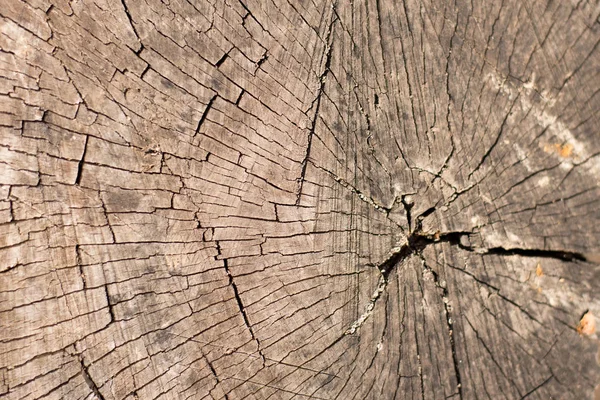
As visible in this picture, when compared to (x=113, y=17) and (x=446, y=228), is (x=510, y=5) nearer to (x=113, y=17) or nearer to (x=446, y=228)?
(x=446, y=228)

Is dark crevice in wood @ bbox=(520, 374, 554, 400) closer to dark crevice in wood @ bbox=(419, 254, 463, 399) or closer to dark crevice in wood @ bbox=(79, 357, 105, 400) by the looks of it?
dark crevice in wood @ bbox=(419, 254, 463, 399)

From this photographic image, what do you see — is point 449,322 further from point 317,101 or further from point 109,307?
point 109,307

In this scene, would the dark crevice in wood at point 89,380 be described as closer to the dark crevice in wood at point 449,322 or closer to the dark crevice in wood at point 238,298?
the dark crevice in wood at point 238,298

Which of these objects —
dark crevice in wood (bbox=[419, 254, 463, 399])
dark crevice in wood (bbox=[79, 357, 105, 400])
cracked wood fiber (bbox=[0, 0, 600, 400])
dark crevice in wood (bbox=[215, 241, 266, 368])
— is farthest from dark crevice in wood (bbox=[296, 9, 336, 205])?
dark crevice in wood (bbox=[79, 357, 105, 400])

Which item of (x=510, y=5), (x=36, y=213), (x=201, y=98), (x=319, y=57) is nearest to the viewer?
(x=36, y=213)

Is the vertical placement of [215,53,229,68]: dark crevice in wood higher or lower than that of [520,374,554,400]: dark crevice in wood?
higher

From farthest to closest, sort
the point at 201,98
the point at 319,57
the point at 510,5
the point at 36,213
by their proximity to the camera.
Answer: the point at 510,5, the point at 319,57, the point at 201,98, the point at 36,213

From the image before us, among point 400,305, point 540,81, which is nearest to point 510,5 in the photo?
point 540,81

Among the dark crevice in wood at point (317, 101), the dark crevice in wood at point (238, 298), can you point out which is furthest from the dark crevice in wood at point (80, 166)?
the dark crevice in wood at point (317, 101)

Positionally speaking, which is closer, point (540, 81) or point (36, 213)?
point (36, 213)
